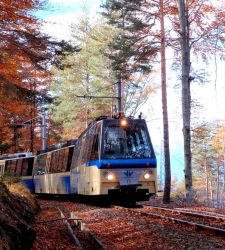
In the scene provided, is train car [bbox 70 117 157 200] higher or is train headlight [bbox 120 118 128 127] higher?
train headlight [bbox 120 118 128 127]

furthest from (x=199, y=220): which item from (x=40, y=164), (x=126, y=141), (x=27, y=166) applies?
(x=27, y=166)

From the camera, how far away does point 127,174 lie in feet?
52.0

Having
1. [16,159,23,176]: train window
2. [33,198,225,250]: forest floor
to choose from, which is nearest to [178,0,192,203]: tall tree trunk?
[33,198,225,250]: forest floor

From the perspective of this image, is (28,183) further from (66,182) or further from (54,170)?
(66,182)

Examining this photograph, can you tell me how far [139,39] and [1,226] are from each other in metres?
16.6

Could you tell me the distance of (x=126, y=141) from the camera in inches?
647

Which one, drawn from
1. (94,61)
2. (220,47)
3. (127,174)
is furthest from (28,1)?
(94,61)

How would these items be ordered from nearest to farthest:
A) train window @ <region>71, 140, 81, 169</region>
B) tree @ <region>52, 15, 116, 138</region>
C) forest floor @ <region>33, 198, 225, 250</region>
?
forest floor @ <region>33, 198, 225, 250</region> < train window @ <region>71, 140, 81, 169</region> < tree @ <region>52, 15, 116, 138</region>

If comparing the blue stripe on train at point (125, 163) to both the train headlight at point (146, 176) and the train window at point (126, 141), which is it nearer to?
the train window at point (126, 141)

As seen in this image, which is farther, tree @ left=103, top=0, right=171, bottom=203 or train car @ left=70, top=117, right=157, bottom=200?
tree @ left=103, top=0, right=171, bottom=203

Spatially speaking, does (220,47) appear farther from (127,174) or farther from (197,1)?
(127,174)

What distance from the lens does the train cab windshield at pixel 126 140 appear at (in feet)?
52.9

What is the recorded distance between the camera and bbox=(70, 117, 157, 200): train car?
15664 millimetres

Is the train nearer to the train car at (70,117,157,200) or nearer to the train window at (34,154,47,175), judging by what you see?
the train car at (70,117,157,200)
